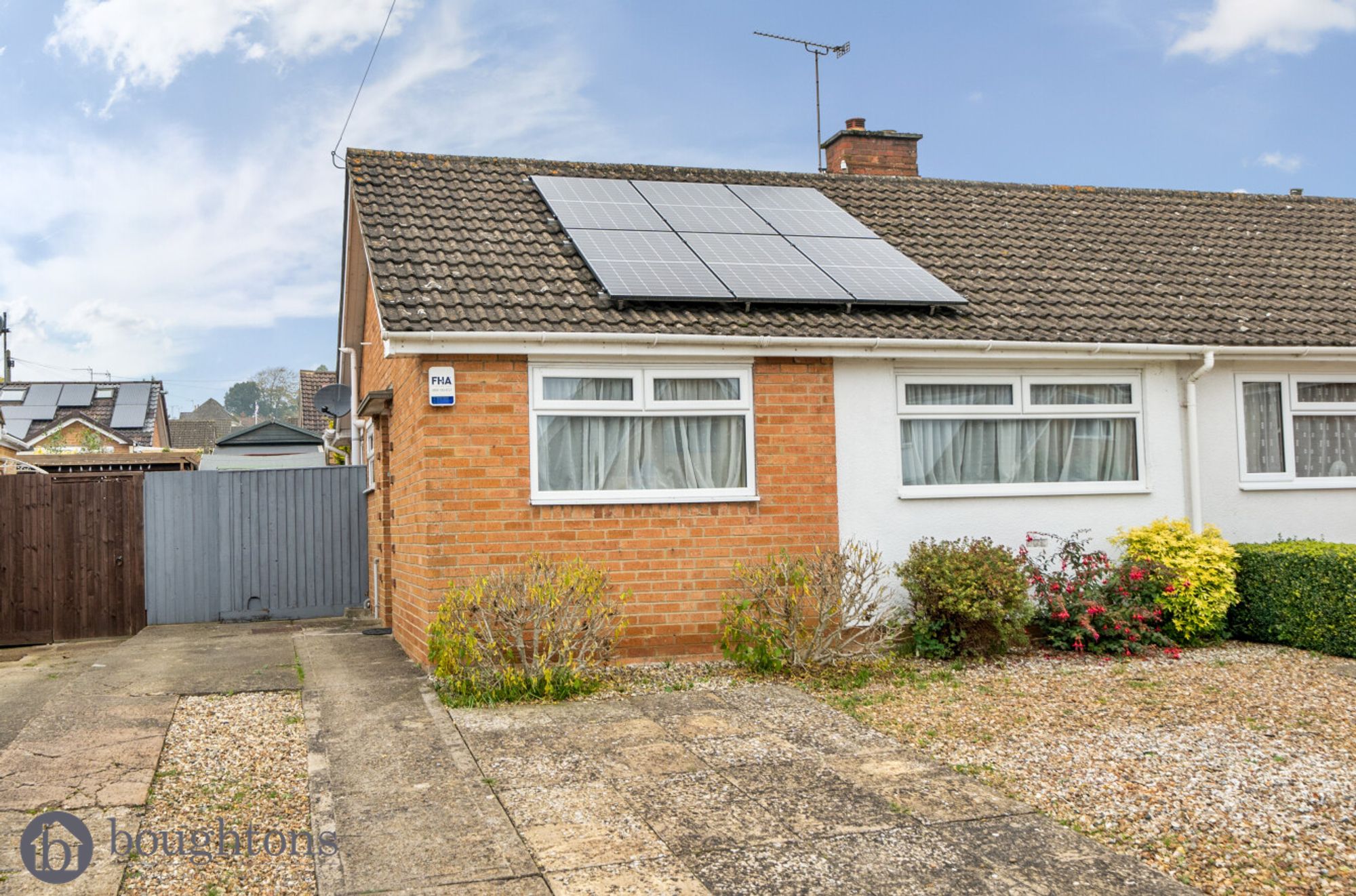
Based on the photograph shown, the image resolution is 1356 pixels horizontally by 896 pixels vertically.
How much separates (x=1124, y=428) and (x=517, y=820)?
779 cm

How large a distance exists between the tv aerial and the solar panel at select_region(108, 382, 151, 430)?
32448 mm

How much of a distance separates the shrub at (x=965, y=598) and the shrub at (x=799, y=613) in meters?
0.35

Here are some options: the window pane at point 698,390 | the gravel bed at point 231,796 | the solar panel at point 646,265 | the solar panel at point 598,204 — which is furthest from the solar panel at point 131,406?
the window pane at point 698,390

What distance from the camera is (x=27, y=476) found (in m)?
12.2

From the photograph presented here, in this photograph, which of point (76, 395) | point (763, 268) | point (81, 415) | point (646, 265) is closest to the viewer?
point (646, 265)

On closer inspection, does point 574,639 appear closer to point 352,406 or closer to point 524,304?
point 524,304

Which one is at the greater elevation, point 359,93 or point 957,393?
point 359,93

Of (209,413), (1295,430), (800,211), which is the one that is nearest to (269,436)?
(800,211)

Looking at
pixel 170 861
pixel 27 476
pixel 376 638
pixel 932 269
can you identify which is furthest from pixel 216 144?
pixel 170 861

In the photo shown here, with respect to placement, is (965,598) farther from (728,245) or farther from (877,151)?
(877,151)

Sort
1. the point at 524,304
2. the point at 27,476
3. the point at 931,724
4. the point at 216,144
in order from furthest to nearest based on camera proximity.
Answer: the point at 216,144, the point at 27,476, the point at 524,304, the point at 931,724

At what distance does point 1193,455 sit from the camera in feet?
34.2

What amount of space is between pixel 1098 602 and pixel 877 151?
8.38 meters

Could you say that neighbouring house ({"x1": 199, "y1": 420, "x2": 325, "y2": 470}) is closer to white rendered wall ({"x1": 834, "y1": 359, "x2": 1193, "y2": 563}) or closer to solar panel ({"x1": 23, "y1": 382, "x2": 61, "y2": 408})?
white rendered wall ({"x1": 834, "y1": 359, "x2": 1193, "y2": 563})
